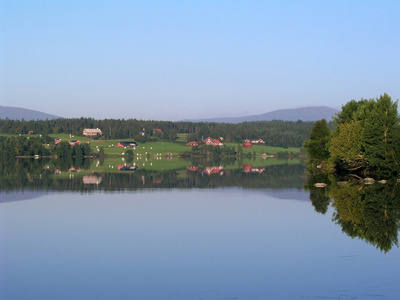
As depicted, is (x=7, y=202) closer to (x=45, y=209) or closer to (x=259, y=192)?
(x=45, y=209)

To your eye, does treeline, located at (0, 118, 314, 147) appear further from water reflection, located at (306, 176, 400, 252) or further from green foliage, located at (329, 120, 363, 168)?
water reflection, located at (306, 176, 400, 252)

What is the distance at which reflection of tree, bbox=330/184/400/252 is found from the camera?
23.9m

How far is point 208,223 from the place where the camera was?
28.5 meters

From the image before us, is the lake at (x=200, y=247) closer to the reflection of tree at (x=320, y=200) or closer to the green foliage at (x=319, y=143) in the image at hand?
the reflection of tree at (x=320, y=200)

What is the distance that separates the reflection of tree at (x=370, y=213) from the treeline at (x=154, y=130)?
122587 mm

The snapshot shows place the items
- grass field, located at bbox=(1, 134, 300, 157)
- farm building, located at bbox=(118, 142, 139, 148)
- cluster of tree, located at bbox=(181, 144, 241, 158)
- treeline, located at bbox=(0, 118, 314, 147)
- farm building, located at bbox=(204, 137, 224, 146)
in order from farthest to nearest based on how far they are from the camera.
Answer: treeline, located at bbox=(0, 118, 314, 147) → farm building, located at bbox=(204, 137, 224, 146) → farm building, located at bbox=(118, 142, 139, 148) → cluster of tree, located at bbox=(181, 144, 241, 158) → grass field, located at bbox=(1, 134, 300, 157)

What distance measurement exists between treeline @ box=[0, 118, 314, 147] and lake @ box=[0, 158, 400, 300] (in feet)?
413

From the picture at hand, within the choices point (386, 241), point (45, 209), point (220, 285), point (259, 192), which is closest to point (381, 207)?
point (386, 241)

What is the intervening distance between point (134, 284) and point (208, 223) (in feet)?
38.6

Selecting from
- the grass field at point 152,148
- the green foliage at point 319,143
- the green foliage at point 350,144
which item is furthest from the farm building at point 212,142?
the green foliage at point 350,144

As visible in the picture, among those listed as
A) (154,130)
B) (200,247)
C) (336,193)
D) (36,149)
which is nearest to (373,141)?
(336,193)

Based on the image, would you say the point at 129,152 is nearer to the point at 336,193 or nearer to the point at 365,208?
the point at 336,193

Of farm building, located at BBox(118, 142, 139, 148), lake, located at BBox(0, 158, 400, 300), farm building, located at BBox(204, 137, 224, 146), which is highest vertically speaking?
farm building, located at BBox(204, 137, 224, 146)

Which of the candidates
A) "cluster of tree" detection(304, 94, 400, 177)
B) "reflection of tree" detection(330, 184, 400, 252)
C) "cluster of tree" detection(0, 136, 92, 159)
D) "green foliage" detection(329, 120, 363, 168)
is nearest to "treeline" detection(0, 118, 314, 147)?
"cluster of tree" detection(0, 136, 92, 159)
